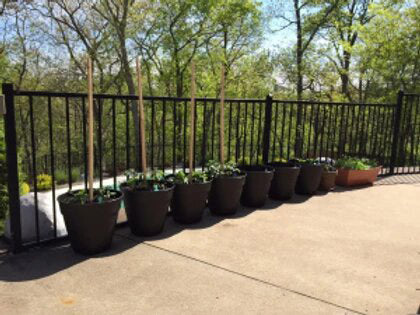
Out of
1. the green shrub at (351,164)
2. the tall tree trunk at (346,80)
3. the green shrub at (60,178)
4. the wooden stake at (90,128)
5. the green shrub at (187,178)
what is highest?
the tall tree trunk at (346,80)

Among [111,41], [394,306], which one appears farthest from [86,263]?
[111,41]

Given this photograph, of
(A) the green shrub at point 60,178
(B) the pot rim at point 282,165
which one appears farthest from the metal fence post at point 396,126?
(A) the green shrub at point 60,178

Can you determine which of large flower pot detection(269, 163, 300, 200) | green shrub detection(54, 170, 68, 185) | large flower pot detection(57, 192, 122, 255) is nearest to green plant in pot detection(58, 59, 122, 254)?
large flower pot detection(57, 192, 122, 255)

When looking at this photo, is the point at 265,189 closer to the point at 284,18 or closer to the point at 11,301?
the point at 11,301

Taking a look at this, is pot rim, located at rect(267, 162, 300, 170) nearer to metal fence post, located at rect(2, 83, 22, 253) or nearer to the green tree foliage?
metal fence post, located at rect(2, 83, 22, 253)

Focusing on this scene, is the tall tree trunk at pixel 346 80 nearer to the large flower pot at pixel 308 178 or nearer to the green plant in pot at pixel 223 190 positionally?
the large flower pot at pixel 308 178

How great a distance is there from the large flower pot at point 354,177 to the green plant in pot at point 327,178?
0.30m

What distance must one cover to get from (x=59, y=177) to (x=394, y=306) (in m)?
12.7

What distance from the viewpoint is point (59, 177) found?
1295 cm

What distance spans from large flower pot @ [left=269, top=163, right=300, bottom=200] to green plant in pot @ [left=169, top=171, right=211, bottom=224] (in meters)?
1.13

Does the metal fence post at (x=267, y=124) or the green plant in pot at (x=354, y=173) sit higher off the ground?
the metal fence post at (x=267, y=124)

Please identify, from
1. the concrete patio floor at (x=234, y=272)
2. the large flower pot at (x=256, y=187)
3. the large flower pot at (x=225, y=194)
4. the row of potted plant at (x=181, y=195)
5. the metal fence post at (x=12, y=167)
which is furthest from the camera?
the large flower pot at (x=256, y=187)

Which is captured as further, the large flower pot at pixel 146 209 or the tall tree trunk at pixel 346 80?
the tall tree trunk at pixel 346 80

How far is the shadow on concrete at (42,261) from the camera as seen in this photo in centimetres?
229
